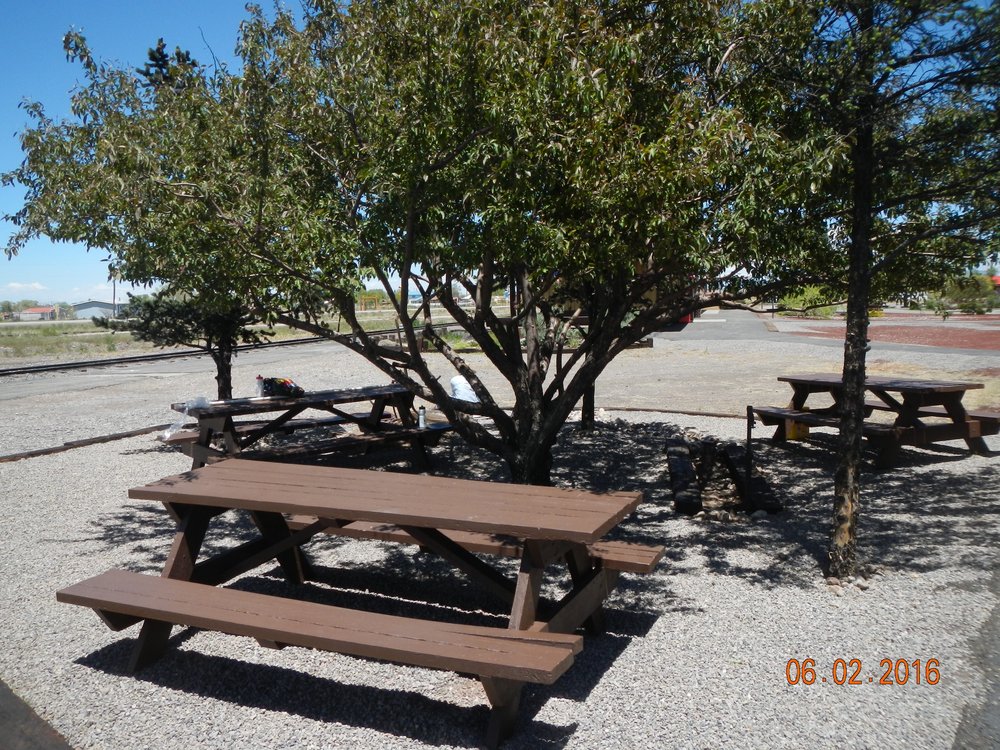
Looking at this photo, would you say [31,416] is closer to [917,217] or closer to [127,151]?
[127,151]

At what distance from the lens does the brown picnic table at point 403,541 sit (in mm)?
3463

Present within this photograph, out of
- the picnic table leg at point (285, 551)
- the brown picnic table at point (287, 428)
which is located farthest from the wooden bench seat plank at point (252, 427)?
the picnic table leg at point (285, 551)

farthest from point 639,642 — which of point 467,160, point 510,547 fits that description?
point 467,160

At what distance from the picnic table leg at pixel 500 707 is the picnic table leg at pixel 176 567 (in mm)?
2002

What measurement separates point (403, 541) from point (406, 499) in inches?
35.7

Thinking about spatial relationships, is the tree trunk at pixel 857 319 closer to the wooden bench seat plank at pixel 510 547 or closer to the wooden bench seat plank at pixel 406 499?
the wooden bench seat plank at pixel 510 547

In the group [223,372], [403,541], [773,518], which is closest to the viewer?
[403,541]

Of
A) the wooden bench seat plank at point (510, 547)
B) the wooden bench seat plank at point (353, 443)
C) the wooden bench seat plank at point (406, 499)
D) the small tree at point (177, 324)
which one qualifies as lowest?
the wooden bench seat plank at point (353, 443)

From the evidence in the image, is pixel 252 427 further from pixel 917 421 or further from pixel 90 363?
pixel 90 363

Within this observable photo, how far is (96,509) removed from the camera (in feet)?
25.8

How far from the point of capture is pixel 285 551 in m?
5.37

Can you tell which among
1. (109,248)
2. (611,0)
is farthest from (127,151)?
(611,0)

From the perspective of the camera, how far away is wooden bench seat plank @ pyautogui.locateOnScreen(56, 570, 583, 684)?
3.30 m

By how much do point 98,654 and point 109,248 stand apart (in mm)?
3455
